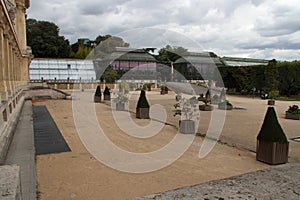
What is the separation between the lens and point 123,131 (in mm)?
9352

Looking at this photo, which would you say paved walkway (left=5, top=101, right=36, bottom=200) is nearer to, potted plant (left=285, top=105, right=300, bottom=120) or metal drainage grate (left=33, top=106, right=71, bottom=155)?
metal drainage grate (left=33, top=106, right=71, bottom=155)

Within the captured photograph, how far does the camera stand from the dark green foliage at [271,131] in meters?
6.03

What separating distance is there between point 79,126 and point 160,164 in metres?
5.19

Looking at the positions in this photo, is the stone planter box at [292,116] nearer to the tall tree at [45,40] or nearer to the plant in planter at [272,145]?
the plant in planter at [272,145]

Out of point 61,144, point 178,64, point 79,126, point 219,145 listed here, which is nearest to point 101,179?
point 61,144

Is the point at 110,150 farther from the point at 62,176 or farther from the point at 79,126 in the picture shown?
the point at 79,126

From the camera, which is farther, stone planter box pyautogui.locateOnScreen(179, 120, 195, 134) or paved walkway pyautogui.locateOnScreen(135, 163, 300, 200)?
stone planter box pyautogui.locateOnScreen(179, 120, 195, 134)

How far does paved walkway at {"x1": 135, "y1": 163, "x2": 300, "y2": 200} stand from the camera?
6.65 feet

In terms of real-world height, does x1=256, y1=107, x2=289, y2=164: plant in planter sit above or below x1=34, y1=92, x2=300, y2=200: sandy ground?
above

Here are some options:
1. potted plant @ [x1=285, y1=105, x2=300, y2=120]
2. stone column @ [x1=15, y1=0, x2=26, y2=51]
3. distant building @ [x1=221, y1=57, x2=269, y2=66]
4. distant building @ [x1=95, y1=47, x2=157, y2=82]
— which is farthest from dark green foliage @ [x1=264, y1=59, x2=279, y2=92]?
distant building @ [x1=95, y1=47, x2=157, y2=82]

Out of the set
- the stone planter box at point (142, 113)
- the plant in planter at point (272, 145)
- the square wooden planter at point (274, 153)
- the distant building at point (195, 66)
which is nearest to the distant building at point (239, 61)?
the distant building at point (195, 66)

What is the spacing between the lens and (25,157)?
18.6 feet

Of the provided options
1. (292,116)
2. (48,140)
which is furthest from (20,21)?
(292,116)

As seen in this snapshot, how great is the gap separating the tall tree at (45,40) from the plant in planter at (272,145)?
53.0 m
